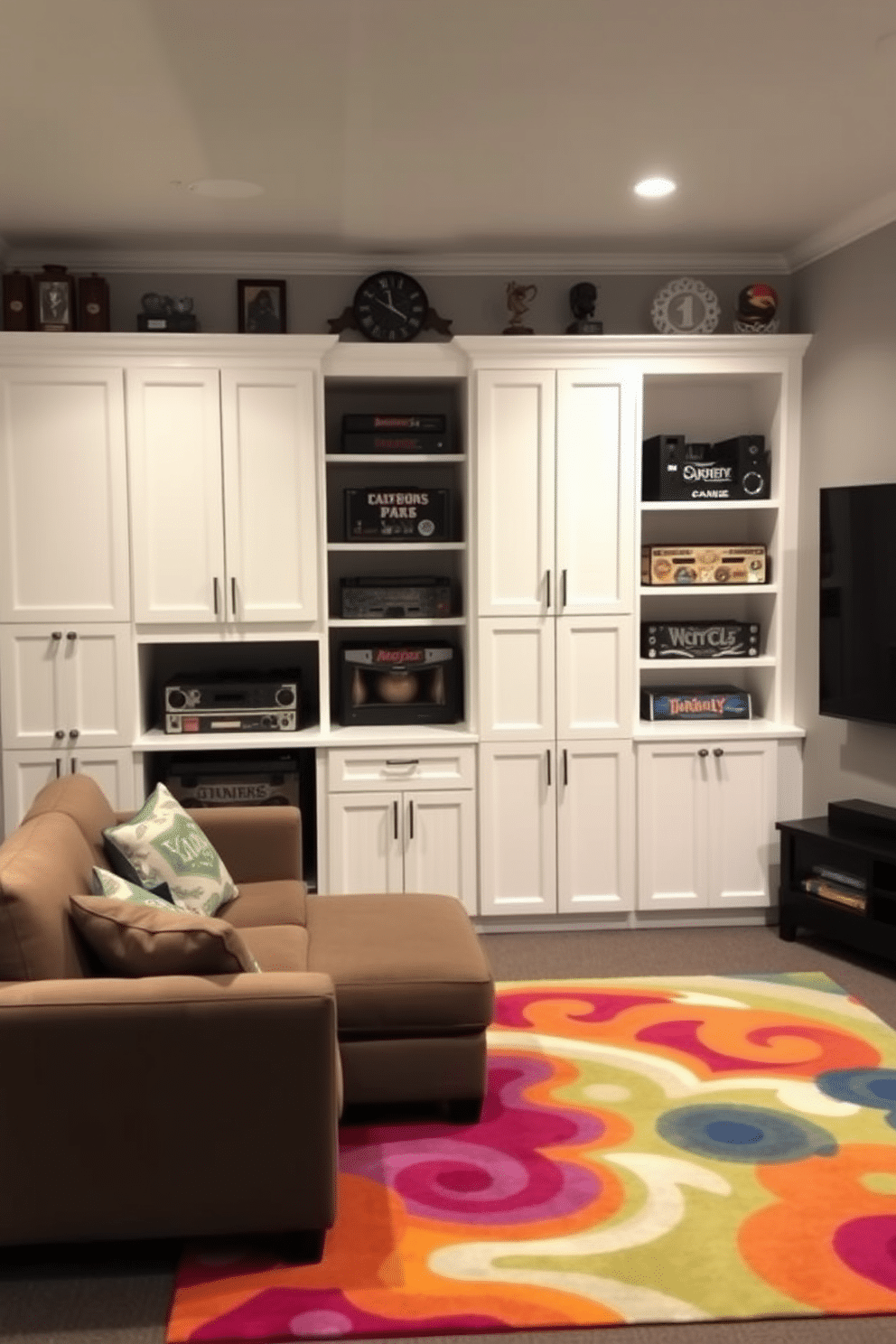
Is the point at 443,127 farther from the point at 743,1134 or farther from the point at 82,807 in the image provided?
the point at 743,1134

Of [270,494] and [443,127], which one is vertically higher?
[443,127]

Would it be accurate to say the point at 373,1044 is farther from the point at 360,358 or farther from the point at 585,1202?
the point at 360,358

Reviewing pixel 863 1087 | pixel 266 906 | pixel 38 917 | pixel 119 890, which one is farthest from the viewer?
pixel 266 906

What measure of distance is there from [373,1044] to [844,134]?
2790 mm

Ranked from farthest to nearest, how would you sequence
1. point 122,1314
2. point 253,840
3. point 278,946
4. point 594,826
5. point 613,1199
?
point 594,826 → point 253,840 → point 278,946 → point 613,1199 → point 122,1314

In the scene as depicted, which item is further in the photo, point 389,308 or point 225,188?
point 389,308

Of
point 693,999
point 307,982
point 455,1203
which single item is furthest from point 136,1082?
point 693,999

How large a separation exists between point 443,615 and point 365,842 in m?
0.92

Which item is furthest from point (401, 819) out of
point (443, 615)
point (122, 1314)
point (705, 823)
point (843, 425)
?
point (122, 1314)

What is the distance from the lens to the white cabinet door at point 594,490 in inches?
199

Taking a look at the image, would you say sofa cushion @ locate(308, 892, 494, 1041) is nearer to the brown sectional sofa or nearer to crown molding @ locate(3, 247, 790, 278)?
the brown sectional sofa

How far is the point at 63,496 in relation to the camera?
4938 millimetres

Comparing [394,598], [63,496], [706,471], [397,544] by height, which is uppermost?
[706,471]

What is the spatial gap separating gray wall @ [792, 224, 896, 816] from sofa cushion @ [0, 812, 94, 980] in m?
2.98
